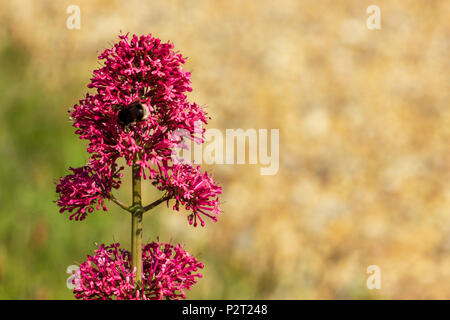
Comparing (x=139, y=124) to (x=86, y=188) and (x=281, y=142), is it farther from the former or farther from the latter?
(x=281, y=142)

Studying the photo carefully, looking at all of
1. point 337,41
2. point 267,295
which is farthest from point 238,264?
point 337,41

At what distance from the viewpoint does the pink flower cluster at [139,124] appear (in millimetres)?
2773

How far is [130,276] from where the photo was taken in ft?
8.88

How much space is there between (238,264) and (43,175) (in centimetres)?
318

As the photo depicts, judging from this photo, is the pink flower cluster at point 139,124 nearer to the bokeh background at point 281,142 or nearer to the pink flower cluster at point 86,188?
the pink flower cluster at point 86,188

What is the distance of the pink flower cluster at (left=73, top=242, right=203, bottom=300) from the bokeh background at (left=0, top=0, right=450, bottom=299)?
4010mm

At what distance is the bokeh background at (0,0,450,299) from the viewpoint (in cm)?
827

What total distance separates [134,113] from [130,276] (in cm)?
75

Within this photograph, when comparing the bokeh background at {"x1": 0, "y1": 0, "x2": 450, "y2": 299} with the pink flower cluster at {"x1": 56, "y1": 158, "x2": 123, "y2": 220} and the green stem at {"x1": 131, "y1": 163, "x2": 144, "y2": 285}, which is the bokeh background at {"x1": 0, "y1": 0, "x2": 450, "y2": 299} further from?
the green stem at {"x1": 131, "y1": 163, "x2": 144, "y2": 285}

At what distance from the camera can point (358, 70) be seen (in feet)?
43.4

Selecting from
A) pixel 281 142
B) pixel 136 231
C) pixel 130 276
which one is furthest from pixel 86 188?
pixel 281 142

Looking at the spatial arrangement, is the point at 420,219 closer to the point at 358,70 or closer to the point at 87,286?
the point at 358,70
